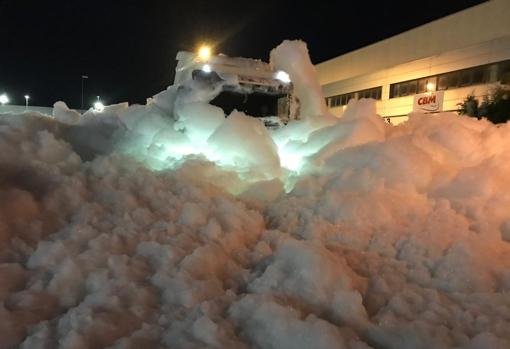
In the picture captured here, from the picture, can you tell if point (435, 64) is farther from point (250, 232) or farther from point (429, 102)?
point (250, 232)

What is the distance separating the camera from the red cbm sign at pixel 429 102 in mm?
27497

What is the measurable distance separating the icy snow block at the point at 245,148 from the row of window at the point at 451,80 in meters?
17.2

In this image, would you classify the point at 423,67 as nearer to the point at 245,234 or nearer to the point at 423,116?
the point at 423,116

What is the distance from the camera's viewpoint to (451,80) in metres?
27.4

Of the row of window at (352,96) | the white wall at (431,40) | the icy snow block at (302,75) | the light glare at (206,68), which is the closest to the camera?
the light glare at (206,68)

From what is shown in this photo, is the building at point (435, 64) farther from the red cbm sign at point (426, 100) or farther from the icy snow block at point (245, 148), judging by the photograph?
the icy snow block at point (245, 148)

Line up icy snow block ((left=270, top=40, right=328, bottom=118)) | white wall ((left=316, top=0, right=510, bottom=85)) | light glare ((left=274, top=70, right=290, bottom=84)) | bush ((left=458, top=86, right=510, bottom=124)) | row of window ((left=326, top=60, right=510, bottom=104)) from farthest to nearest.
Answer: white wall ((left=316, top=0, right=510, bottom=85))
row of window ((left=326, top=60, right=510, bottom=104))
bush ((left=458, top=86, right=510, bottom=124))
icy snow block ((left=270, top=40, right=328, bottom=118))
light glare ((left=274, top=70, right=290, bottom=84))

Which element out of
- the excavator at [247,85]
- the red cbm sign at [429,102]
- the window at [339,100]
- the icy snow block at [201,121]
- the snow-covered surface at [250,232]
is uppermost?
the window at [339,100]

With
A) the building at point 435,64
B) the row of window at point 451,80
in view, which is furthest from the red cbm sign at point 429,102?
the row of window at point 451,80

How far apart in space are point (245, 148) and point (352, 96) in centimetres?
3171

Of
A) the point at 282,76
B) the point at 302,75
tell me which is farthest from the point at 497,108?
the point at 282,76

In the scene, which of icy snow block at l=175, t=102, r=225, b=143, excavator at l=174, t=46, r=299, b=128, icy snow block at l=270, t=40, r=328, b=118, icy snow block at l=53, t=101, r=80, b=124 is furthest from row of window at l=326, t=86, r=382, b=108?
icy snow block at l=175, t=102, r=225, b=143

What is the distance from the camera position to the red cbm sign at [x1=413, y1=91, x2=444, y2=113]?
90.2ft

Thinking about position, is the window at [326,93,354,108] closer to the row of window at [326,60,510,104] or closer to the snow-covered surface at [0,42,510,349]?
the row of window at [326,60,510,104]
